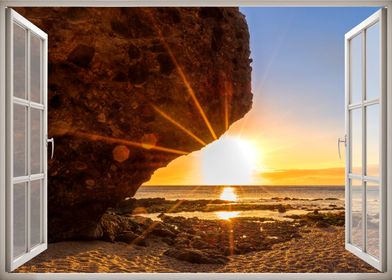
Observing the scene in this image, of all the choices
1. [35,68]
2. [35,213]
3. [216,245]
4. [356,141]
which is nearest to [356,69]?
[356,141]

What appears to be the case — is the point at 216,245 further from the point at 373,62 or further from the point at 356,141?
the point at 373,62

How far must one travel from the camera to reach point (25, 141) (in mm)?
3047

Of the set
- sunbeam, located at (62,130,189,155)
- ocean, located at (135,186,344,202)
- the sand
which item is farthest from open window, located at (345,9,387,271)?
ocean, located at (135,186,344,202)

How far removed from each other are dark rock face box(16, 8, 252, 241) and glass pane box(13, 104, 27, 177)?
2098 millimetres

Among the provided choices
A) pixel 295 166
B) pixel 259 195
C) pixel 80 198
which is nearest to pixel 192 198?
pixel 259 195

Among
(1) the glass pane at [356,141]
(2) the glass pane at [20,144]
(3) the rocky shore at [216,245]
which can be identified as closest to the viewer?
(2) the glass pane at [20,144]

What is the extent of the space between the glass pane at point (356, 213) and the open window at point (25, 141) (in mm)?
2159

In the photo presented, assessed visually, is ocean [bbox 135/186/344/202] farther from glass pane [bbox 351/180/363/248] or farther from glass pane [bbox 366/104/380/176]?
glass pane [bbox 366/104/380/176]

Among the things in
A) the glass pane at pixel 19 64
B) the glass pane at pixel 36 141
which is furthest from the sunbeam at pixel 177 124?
the glass pane at pixel 19 64

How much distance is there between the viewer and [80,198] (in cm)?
652

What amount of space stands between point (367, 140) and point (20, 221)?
227 centimetres

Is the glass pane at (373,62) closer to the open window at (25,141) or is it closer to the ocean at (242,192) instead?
the open window at (25,141)

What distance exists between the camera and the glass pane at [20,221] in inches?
116

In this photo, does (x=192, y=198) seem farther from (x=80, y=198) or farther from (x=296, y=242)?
(x=80, y=198)
